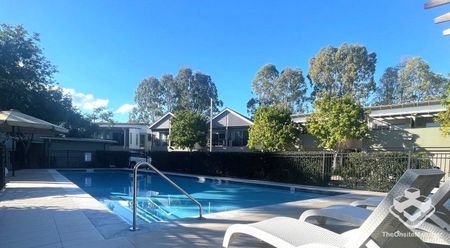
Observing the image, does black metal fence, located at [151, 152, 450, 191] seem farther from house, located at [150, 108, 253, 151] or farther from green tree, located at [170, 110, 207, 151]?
house, located at [150, 108, 253, 151]

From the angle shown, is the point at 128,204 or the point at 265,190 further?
the point at 265,190

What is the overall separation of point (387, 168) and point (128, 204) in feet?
29.3

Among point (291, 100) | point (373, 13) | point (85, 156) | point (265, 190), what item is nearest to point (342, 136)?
point (265, 190)

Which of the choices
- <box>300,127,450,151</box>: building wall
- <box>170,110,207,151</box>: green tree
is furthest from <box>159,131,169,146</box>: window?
<box>300,127,450,151</box>: building wall

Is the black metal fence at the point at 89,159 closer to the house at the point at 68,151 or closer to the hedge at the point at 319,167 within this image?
the house at the point at 68,151

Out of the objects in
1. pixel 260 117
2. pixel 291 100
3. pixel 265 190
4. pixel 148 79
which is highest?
pixel 148 79

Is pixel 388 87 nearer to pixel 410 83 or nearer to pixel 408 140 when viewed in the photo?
pixel 410 83

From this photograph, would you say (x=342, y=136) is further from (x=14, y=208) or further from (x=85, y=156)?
(x=85, y=156)

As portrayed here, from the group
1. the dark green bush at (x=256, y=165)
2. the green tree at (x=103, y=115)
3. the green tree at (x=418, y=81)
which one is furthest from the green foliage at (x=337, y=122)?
the green tree at (x=103, y=115)

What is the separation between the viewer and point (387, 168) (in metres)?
12.6

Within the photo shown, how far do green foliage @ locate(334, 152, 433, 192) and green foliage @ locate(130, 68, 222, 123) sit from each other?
4178 cm

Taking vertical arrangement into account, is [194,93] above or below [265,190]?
above

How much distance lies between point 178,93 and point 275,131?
35.1m

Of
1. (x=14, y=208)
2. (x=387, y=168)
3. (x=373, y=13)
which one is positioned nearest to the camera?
(x=14, y=208)
